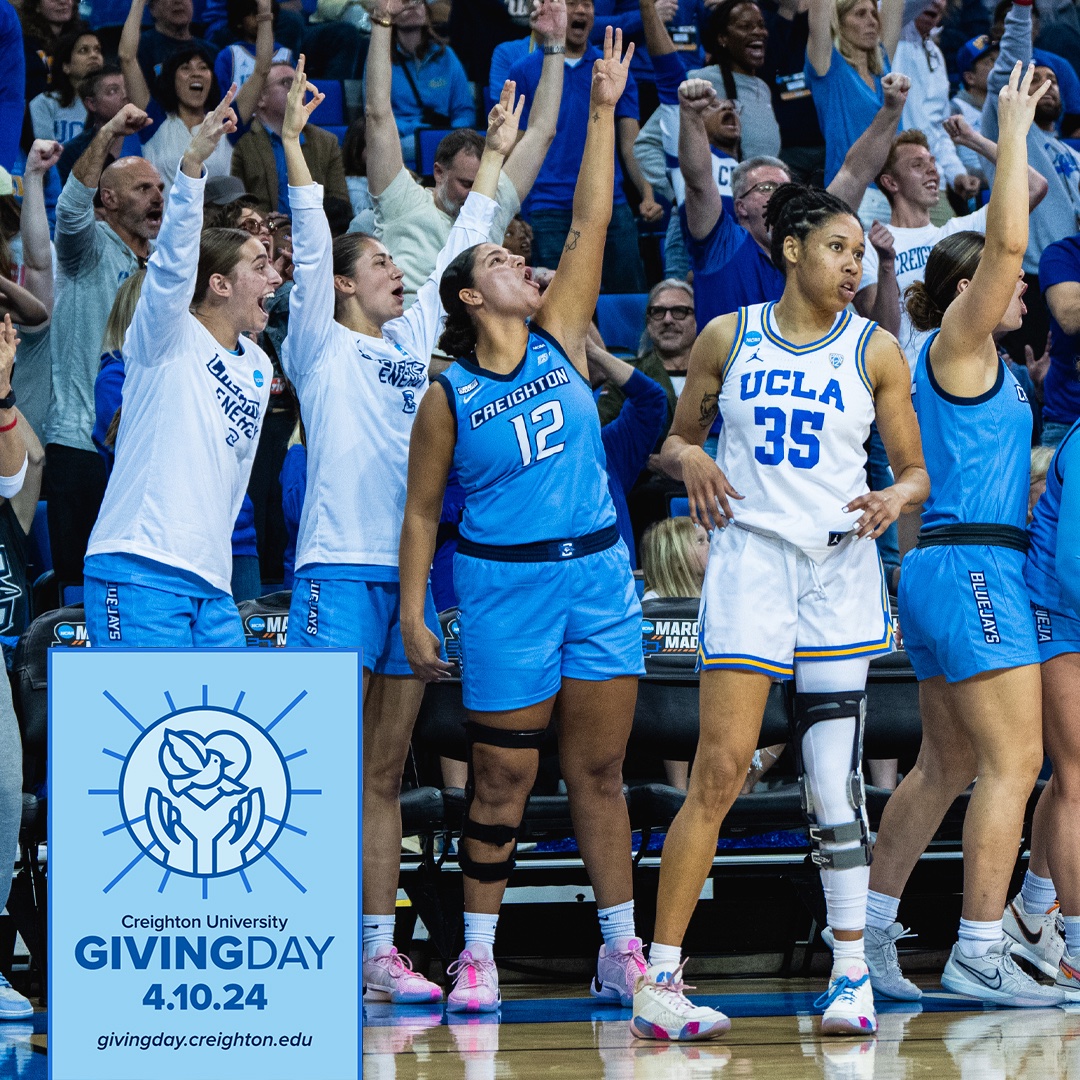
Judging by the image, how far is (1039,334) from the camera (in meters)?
8.66

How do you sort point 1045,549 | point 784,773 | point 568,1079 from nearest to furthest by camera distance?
point 568,1079 < point 1045,549 < point 784,773

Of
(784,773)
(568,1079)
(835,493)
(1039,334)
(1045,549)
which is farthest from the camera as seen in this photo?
(1039,334)

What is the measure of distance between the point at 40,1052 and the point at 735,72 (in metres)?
6.68

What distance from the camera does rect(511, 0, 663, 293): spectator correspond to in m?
8.59

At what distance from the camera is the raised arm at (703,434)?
4176mm

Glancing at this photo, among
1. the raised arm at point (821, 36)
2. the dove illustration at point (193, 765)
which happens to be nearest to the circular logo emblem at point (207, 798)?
the dove illustration at point (193, 765)

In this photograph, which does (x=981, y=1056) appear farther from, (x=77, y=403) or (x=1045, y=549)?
(x=77, y=403)

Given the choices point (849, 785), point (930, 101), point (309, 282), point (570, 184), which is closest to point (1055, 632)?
point (849, 785)

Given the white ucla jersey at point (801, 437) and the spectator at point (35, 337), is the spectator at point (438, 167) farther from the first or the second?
the white ucla jersey at point (801, 437)

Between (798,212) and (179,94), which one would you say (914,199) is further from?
(798,212)

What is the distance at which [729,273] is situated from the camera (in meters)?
7.04

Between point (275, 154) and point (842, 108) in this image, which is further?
point (275, 154)

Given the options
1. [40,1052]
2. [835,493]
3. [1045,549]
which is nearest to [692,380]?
[835,493]

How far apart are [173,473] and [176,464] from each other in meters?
0.03
